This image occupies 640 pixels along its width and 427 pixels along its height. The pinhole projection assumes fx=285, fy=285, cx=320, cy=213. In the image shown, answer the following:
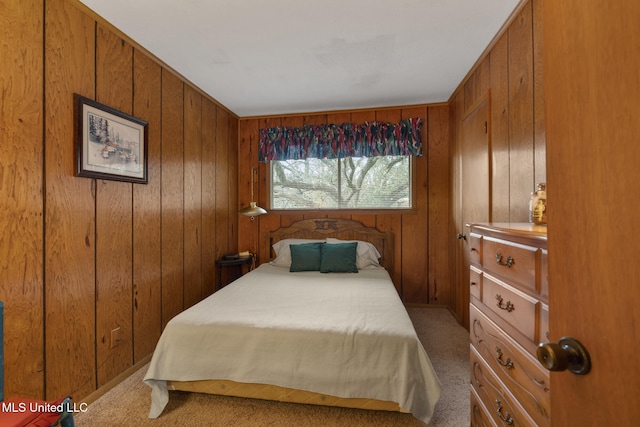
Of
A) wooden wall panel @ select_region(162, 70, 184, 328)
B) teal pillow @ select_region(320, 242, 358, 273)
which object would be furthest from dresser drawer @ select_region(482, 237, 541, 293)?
wooden wall panel @ select_region(162, 70, 184, 328)

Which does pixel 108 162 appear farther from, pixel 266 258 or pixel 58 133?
pixel 266 258

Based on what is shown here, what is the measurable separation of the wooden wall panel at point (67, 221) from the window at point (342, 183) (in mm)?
2332

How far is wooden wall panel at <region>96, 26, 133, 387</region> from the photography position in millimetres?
1968

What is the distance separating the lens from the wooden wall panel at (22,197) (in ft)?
4.72

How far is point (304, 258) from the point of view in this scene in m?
3.34

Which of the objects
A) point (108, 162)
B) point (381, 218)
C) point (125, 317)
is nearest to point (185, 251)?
point (125, 317)

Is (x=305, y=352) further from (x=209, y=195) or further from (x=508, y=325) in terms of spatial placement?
(x=209, y=195)

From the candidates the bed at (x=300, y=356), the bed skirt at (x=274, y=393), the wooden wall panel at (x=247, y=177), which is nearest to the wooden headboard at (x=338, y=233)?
the wooden wall panel at (x=247, y=177)

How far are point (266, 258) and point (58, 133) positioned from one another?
263 centimetres

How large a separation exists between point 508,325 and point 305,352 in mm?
1080

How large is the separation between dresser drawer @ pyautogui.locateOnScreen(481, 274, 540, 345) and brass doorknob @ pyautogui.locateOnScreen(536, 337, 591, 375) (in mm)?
482

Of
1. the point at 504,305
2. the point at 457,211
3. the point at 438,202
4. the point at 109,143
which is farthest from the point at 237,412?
the point at 438,202

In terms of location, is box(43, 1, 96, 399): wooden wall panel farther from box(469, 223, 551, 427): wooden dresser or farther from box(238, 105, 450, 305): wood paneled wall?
box(238, 105, 450, 305): wood paneled wall

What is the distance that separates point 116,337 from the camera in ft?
6.84
